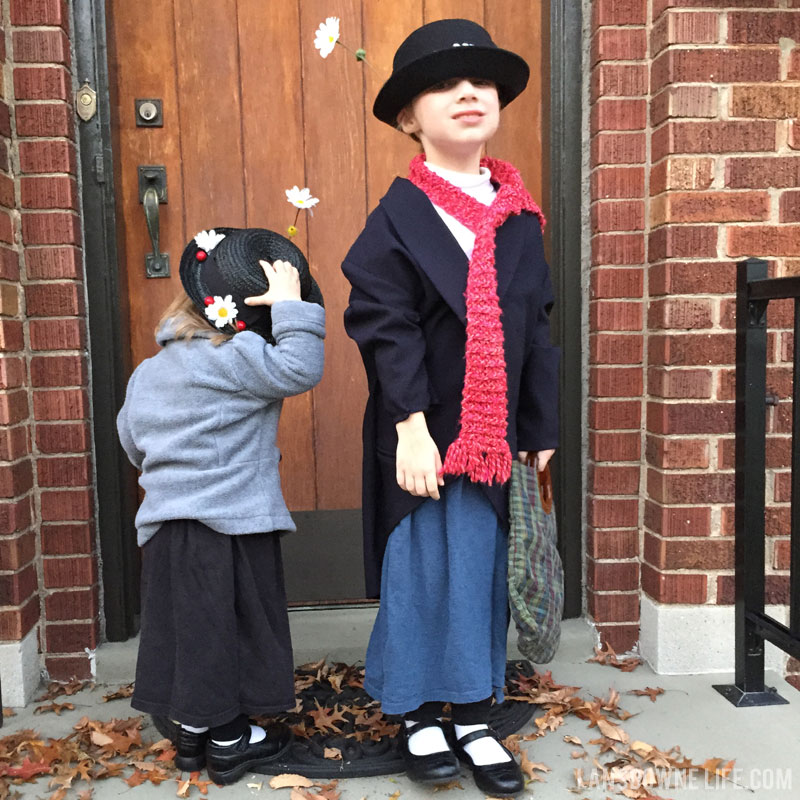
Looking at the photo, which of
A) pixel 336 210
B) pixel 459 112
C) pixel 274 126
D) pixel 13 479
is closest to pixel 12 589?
pixel 13 479

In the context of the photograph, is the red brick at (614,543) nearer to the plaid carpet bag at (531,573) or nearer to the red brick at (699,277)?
the plaid carpet bag at (531,573)

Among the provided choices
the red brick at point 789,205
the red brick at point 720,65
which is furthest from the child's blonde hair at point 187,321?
the red brick at point 789,205

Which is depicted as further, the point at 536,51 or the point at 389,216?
the point at 536,51

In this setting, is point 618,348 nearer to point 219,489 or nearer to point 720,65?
point 720,65

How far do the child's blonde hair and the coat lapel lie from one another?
1.60ft

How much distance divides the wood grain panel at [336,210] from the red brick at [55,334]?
2.52ft

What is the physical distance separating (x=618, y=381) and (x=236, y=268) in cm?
126

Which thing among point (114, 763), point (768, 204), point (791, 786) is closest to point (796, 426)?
point (768, 204)

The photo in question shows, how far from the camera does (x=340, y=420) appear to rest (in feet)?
8.41

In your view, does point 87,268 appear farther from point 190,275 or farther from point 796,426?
point 796,426

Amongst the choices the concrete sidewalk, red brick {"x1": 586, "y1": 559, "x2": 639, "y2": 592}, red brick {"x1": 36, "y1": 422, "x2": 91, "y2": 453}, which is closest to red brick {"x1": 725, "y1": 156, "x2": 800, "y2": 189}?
red brick {"x1": 586, "y1": 559, "x2": 639, "y2": 592}

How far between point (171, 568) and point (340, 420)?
2.98ft

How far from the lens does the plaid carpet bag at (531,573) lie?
175cm

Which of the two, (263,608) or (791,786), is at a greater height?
(263,608)
